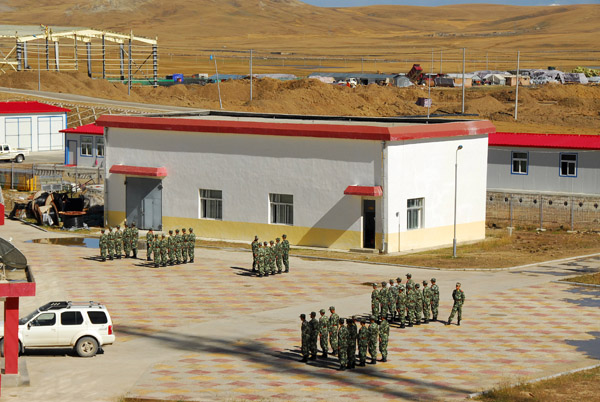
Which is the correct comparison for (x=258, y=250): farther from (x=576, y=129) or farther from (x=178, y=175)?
(x=576, y=129)

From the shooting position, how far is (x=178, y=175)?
50.8 meters

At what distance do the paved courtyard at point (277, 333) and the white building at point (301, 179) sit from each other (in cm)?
376

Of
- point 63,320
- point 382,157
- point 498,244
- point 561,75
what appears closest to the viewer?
point 63,320

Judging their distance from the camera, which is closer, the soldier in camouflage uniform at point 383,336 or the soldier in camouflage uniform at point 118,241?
the soldier in camouflage uniform at point 383,336

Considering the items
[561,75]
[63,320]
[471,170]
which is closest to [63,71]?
[561,75]

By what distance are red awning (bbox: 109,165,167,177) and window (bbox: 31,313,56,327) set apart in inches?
898

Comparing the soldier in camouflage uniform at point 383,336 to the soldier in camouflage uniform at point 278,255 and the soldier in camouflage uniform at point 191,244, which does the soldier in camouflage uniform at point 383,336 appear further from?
the soldier in camouflage uniform at point 191,244

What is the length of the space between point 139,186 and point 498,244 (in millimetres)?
18229

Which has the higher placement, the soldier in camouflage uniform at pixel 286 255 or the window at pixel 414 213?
the window at pixel 414 213

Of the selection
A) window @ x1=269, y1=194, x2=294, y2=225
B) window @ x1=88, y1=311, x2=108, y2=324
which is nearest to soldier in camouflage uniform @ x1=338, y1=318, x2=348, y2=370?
window @ x1=88, y1=311, x2=108, y2=324

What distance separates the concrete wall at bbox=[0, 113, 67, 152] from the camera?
76.2m

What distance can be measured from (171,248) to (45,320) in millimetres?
14703

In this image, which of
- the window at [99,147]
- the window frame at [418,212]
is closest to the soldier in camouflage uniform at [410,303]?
the window frame at [418,212]

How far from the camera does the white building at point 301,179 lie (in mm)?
46031
